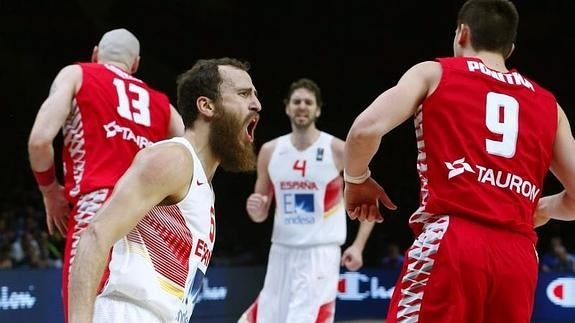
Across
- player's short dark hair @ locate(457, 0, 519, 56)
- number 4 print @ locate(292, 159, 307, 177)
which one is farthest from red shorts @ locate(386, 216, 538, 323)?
number 4 print @ locate(292, 159, 307, 177)

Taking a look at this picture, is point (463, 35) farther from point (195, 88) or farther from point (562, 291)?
point (562, 291)

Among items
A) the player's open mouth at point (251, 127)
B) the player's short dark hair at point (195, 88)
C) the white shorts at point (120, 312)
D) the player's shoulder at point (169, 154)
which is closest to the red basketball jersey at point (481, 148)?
the player's open mouth at point (251, 127)

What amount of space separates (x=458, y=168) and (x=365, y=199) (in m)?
0.37

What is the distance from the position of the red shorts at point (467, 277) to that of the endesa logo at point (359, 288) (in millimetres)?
7696

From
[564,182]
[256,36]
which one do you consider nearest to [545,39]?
[256,36]

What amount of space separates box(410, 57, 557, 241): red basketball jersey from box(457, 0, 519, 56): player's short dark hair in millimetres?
104

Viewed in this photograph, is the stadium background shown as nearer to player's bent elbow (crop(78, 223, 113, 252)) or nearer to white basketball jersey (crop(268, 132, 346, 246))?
white basketball jersey (crop(268, 132, 346, 246))

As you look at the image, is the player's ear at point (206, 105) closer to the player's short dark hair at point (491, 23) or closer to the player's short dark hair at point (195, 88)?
the player's short dark hair at point (195, 88)

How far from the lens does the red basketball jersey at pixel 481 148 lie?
120 inches

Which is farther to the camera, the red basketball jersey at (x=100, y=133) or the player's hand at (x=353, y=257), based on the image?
the player's hand at (x=353, y=257)

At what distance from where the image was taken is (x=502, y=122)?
10.2ft

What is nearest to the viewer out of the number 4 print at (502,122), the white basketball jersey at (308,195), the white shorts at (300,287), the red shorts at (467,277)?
the red shorts at (467,277)

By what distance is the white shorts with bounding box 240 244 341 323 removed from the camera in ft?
20.4

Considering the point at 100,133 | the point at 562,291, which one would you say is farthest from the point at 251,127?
the point at 562,291
